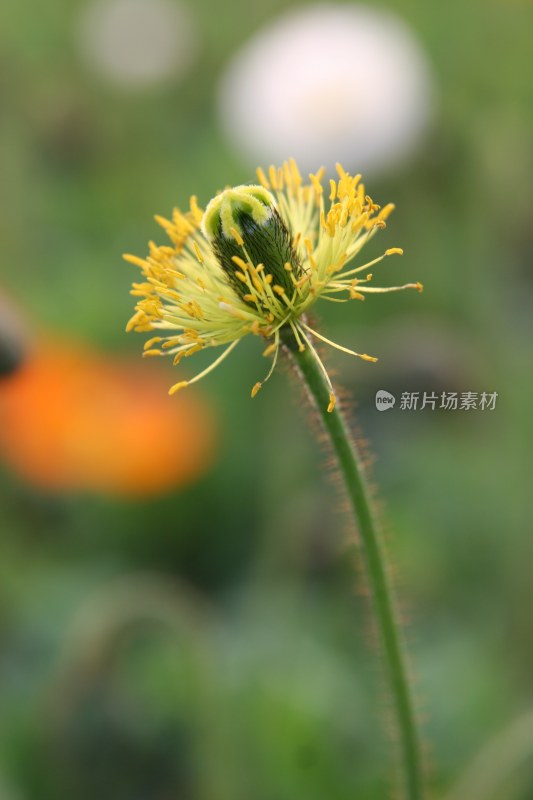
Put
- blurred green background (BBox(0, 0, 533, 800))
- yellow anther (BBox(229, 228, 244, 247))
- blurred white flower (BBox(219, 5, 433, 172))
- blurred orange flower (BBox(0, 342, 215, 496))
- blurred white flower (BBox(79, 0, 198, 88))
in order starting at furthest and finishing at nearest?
blurred white flower (BBox(79, 0, 198, 88)) < blurred white flower (BBox(219, 5, 433, 172)) < blurred orange flower (BBox(0, 342, 215, 496)) < blurred green background (BBox(0, 0, 533, 800)) < yellow anther (BBox(229, 228, 244, 247))

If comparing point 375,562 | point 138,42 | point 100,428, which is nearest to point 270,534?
point 100,428

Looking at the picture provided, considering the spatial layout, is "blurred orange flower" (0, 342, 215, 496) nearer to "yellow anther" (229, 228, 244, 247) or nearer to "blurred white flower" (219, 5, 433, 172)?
"blurred white flower" (219, 5, 433, 172)

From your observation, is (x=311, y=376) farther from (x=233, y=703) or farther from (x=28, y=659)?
(x=28, y=659)

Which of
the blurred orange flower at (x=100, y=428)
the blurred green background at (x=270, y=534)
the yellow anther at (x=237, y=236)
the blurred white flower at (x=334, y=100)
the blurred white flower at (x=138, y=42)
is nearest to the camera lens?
the yellow anther at (x=237, y=236)

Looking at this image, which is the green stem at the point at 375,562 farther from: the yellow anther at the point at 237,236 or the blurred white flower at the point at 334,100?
the blurred white flower at the point at 334,100

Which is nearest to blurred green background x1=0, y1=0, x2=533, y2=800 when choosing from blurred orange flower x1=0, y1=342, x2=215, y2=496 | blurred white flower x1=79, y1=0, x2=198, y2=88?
blurred orange flower x1=0, y1=342, x2=215, y2=496

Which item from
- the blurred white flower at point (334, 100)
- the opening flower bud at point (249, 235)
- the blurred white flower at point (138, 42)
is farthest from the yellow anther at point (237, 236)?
the blurred white flower at point (138, 42)
